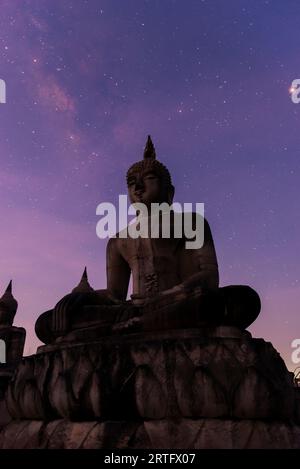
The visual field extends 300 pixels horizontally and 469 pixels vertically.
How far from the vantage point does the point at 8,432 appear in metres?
3.61

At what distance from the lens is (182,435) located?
112 inches

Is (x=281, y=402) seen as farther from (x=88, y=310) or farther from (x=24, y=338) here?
(x=24, y=338)

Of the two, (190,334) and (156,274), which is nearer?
(190,334)

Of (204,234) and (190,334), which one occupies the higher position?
(204,234)

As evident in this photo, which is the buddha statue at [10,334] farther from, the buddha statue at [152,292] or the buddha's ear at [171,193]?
the buddha's ear at [171,193]

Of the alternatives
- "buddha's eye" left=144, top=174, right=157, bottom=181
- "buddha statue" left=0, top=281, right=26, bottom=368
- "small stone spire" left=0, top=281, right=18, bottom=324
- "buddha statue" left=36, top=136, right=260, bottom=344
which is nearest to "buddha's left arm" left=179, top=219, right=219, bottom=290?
"buddha statue" left=36, top=136, right=260, bottom=344

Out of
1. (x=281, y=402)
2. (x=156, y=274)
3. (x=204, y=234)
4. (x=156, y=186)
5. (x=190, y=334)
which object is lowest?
(x=281, y=402)

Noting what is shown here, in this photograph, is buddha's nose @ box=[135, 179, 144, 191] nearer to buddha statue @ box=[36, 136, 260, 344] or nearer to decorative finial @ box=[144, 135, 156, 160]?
buddha statue @ box=[36, 136, 260, 344]

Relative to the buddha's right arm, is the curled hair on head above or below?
above

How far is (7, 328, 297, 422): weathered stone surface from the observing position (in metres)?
2.90

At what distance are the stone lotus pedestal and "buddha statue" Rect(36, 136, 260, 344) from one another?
17 centimetres

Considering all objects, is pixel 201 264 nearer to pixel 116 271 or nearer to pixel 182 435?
pixel 116 271
